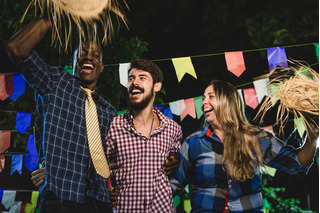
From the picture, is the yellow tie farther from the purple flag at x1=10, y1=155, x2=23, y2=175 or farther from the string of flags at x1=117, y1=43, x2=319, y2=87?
the purple flag at x1=10, y1=155, x2=23, y2=175

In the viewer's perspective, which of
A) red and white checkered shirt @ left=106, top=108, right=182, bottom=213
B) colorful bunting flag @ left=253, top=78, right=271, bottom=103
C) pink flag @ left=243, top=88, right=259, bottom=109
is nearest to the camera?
red and white checkered shirt @ left=106, top=108, right=182, bottom=213

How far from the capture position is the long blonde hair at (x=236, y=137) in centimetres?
260

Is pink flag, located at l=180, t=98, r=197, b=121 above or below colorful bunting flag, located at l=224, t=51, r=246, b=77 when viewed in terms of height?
below

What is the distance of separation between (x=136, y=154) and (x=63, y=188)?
613 millimetres

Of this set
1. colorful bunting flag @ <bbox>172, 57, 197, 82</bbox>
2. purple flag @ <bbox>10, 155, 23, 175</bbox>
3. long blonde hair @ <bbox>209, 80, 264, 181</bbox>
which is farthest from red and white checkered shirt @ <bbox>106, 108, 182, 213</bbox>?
purple flag @ <bbox>10, 155, 23, 175</bbox>

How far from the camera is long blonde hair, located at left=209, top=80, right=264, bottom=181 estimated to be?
8.52ft

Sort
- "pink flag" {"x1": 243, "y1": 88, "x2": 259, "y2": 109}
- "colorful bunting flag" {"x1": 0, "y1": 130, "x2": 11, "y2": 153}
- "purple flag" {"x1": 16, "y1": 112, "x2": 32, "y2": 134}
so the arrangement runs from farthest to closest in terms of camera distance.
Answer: "colorful bunting flag" {"x1": 0, "y1": 130, "x2": 11, "y2": 153}, "purple flag" {"x1": 16, "y1": 112, "x2": 32, "y2": 134}, "pink flag" {"x1": 243, "y1": 88, "x2": 259, "y2": 109}

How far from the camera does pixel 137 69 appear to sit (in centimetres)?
282

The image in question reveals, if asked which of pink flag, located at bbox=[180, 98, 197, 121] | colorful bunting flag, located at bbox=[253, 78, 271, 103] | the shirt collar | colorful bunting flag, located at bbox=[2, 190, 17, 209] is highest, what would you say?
colorful bunting flag, located at bbox=[253, 78, 271, 103]

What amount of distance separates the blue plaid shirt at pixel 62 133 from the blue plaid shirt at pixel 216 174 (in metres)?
0.74

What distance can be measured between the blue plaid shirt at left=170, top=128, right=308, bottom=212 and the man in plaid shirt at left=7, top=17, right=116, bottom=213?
0.72 meters

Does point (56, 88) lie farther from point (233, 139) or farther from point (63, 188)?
point (233, 139)

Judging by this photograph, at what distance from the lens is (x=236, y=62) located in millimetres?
4109

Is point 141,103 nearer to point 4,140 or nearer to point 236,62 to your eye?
point 236,62
